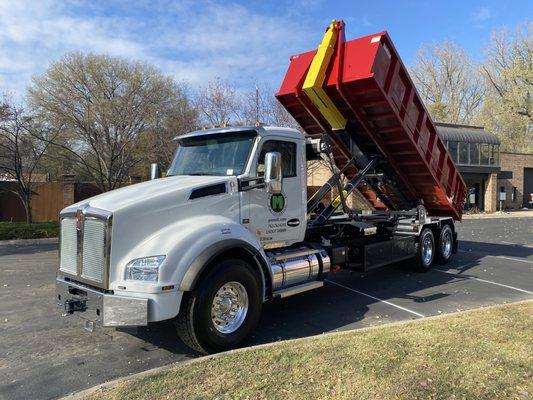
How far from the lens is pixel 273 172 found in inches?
232

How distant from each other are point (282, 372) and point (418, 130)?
595 centimetres

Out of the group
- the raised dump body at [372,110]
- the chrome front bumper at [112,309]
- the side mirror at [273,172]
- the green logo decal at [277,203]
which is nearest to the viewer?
the chrome front bumper at [112,309]

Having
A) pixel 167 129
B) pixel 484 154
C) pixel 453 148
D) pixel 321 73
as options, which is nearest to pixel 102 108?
pixel 167 129

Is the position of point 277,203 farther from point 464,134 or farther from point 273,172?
point 464,134

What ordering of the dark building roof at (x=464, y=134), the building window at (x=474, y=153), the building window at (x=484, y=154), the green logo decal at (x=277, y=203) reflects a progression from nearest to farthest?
1. the green logo decal at (x=277, y=203)
2. the dark building roof at (x=464, y=134)
3. the building window at (x=474, y=153)
4. the building window at (x=484, y=154)

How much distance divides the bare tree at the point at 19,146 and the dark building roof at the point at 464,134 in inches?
983

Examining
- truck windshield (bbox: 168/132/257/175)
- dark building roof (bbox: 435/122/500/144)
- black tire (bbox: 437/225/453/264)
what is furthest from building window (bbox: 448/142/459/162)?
truck windshield (bbox: 168/132/257/175)

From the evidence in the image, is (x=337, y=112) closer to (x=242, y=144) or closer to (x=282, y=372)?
(x=242, y=144)

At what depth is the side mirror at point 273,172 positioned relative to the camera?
5836mm

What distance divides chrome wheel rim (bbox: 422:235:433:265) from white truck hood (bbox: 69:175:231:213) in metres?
6.04

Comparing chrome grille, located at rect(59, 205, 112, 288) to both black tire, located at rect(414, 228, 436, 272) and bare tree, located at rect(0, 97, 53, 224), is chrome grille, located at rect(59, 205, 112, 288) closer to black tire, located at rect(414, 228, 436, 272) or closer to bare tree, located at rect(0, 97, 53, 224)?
black tire, located at rect(414, 228, 436, 272)

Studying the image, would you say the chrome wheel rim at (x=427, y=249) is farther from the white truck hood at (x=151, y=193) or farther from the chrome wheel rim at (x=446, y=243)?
the white truck hood at (x=151, y=193)

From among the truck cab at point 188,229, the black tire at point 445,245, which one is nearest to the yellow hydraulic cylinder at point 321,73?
the truck cab at point 188,229

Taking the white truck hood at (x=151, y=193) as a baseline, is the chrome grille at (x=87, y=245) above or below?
below
